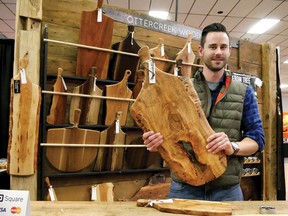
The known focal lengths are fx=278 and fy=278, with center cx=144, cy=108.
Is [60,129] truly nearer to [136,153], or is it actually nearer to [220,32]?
[136,153]

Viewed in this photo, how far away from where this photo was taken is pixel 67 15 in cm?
234

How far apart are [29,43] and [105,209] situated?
1.47 m

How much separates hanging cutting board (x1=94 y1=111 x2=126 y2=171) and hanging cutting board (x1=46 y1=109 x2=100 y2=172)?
0.20 feet

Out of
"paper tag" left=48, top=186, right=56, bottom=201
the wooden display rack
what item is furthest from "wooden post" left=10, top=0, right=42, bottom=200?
"paper tag" left=48, top=186, right=56, bottom=201

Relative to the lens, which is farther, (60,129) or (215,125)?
(60,129)

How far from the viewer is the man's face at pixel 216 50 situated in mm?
1346

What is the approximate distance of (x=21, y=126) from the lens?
1918 mm

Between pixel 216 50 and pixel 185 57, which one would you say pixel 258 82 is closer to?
pixel 185 57

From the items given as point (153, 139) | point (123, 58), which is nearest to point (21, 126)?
point (123, 58)

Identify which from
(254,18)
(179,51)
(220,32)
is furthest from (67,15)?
(254,18)

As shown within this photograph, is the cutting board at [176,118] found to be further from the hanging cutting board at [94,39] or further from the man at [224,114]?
the hanging cutting board at [94,39]

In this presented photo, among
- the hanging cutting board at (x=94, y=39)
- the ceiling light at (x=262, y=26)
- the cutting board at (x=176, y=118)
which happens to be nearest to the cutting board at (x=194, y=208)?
the cutting board at (x=176, y=118)

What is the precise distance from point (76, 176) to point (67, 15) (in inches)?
53.0

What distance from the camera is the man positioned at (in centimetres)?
132
